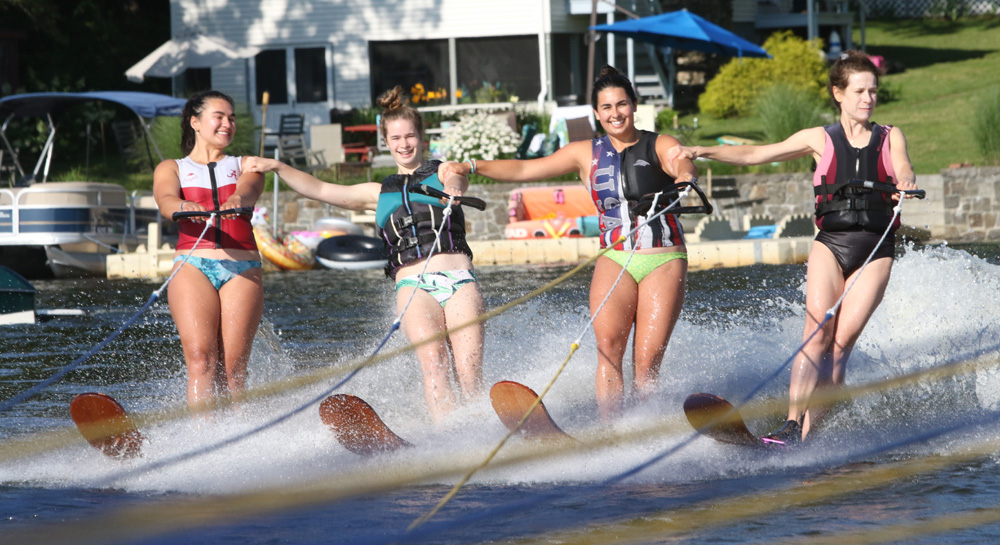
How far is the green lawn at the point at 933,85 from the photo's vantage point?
2264 cm

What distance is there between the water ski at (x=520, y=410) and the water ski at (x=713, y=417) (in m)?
0.62

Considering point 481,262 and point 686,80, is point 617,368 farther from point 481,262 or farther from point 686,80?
point 686,80

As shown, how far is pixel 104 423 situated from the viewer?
5.76 m

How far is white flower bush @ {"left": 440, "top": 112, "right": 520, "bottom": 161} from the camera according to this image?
819 inches

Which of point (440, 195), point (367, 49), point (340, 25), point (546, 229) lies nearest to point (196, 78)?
point (340, 25)

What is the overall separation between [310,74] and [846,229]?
2417 centimetres

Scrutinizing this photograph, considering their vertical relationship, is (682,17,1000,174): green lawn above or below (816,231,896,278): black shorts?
above

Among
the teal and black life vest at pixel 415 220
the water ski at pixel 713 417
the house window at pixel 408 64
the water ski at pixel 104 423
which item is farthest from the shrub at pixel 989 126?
the water ski at pixel 104 423

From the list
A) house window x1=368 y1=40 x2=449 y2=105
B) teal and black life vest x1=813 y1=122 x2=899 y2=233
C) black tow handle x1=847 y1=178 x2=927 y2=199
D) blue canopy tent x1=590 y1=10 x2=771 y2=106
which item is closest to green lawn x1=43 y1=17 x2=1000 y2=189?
blue canopy tent x1=590 y1=10 x2=771 y2=106

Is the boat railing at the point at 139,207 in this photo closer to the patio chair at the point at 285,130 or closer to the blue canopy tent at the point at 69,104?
the blue canopy tent at the point at 69,104

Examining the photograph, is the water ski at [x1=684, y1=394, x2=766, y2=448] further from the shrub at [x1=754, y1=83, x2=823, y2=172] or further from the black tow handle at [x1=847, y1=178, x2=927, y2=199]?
the shrub at [x1=754, y1=83, x2=823, y2=172]

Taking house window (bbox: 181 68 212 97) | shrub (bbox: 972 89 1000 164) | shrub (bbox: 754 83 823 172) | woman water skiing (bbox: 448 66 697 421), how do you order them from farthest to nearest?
house window (bbox: 181 68 212 97), shrub (bbox: 754 83 823 172), shrub (bbox: 972 89 1000 164), woman water skiing (bbox: 448 66 697 421)

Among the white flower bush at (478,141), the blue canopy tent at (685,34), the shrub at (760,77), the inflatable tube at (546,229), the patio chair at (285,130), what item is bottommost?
the inflatable tube at (546,229)

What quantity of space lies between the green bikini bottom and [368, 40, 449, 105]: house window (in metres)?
23.0
